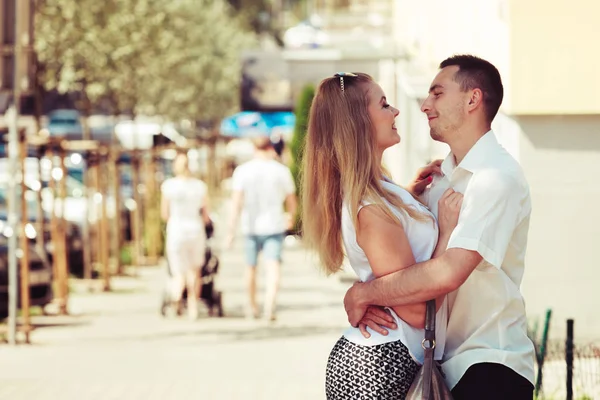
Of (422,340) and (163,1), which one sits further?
(163,1)

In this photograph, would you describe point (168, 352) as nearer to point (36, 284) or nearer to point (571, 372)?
point (36, 284)

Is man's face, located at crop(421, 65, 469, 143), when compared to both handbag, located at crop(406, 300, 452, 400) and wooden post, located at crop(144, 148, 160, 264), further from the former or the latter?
wooden post, located at crop(144, 148, 160, 264)

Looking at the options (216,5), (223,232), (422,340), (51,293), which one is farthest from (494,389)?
(216,5)

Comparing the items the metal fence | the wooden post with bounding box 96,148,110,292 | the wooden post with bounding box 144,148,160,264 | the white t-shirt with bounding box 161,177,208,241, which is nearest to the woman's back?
the white t-shirt with bounding box 161,177,208,241

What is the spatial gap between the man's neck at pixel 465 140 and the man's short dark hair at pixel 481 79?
0.05 meters

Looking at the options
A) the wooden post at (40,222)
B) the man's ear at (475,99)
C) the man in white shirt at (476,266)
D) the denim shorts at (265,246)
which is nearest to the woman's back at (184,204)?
the denim shorts at (265,246)

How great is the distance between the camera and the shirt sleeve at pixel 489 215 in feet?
11.9

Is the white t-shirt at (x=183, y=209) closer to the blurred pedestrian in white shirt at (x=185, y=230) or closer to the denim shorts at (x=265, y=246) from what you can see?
the blurred pedestrian in white shirt at (x=185, y=230)

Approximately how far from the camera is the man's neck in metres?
3.93

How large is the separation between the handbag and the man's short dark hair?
2.27 ft

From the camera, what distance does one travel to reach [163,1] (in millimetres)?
22016

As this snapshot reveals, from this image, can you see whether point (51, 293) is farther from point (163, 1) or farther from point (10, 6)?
point (163, 1)

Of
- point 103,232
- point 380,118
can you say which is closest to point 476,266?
point 380,118

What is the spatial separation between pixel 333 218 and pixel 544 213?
230 inches
